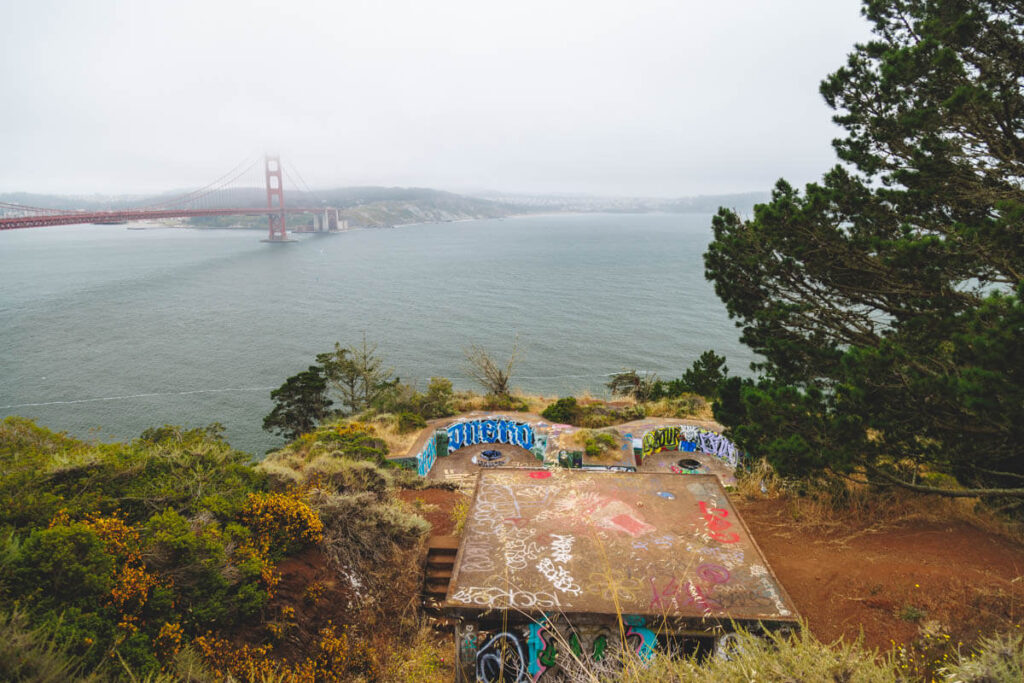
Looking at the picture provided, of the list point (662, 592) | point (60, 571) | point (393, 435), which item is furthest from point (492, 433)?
point (60, 571)

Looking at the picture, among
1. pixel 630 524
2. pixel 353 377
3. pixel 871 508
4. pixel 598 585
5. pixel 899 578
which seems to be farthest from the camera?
pixel 353 377

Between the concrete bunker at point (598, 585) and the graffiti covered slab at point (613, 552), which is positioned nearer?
the concrete bunker at point (598, 585)

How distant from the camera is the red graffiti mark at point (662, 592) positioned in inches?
213

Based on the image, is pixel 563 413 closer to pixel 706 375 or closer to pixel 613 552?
pixel 706 375

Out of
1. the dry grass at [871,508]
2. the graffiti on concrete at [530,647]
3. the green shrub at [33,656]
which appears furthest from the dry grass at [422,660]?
the dry grass at [871,508]

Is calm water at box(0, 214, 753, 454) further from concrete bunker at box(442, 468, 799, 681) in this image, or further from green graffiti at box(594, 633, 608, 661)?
green graffiti at box(594, 633, 608, 661)

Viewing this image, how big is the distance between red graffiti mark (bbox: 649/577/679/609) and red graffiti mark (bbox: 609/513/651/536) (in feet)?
3.07

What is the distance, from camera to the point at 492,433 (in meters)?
18.7

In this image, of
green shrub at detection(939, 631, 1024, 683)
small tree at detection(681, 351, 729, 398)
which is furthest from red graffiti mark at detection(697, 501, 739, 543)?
small tree at detection(681, 351, 729, 398)

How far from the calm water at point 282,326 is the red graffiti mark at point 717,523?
923 inches

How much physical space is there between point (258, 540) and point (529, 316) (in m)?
46.8

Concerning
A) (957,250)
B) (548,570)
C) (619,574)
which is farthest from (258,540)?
(957,250)

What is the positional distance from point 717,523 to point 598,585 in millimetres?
2110

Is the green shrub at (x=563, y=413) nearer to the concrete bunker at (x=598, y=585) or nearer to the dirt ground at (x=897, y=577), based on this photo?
the dirt ground at (x=897, y=577)
